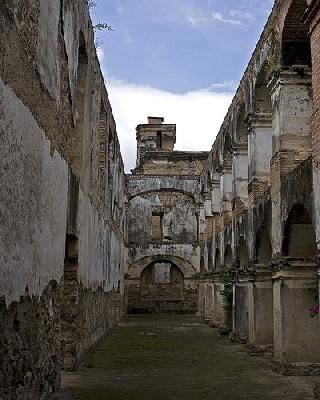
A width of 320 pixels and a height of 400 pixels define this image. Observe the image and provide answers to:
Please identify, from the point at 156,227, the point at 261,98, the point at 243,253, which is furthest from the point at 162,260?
the point at 261,98

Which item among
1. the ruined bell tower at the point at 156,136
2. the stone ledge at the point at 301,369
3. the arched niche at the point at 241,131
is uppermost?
the ruined bell tower at the point at 156,136

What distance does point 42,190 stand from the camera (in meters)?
6.12

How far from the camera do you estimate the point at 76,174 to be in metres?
9.73

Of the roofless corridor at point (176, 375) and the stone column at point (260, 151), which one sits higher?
the stone column at point (260, 151)

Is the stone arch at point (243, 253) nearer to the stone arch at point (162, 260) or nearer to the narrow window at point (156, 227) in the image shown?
the stone arch at point (162, 260)

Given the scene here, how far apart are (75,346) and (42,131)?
15.8 feet

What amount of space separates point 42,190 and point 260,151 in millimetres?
7382

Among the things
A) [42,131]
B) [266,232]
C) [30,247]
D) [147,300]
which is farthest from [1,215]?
[147,300]

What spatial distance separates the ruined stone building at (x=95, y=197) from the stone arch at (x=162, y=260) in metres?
7.23

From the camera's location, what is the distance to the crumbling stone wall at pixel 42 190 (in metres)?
4.70

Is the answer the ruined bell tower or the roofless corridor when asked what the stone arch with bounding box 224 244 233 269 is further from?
the ruined bell tower

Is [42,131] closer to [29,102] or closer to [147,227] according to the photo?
[29,102]

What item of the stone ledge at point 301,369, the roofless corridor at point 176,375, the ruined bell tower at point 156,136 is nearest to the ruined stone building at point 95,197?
the stone ledge at point 301,369

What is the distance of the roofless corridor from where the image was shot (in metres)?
7.65
